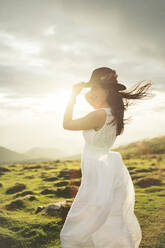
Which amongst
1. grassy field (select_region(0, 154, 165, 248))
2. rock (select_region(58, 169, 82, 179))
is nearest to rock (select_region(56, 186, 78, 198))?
grassy field (select_region(0, 154, 165, 248))

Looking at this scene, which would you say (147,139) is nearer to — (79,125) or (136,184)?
(136,184)

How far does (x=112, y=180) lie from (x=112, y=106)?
1239 millimetres

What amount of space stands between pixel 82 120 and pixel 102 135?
19.1 inches

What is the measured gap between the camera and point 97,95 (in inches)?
185

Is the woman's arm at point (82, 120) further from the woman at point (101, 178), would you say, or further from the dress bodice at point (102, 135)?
the dress bodice at point (102, 135)

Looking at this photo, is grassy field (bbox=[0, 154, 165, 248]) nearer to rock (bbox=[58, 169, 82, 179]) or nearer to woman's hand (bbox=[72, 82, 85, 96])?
rock (bbox=[58, 169, 82, 179])

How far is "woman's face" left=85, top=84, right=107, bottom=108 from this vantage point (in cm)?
467

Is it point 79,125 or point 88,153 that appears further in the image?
point 88,153

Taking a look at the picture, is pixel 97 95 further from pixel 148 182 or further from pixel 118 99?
pixel 148 182

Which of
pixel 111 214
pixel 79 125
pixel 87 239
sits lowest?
pixel 87 239

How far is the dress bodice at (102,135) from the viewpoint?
4557 millimetres

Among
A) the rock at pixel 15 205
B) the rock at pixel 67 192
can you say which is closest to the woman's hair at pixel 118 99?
the rock at pixel 15 205

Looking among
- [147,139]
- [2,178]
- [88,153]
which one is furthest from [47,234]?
[147,139]

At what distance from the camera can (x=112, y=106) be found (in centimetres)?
468
